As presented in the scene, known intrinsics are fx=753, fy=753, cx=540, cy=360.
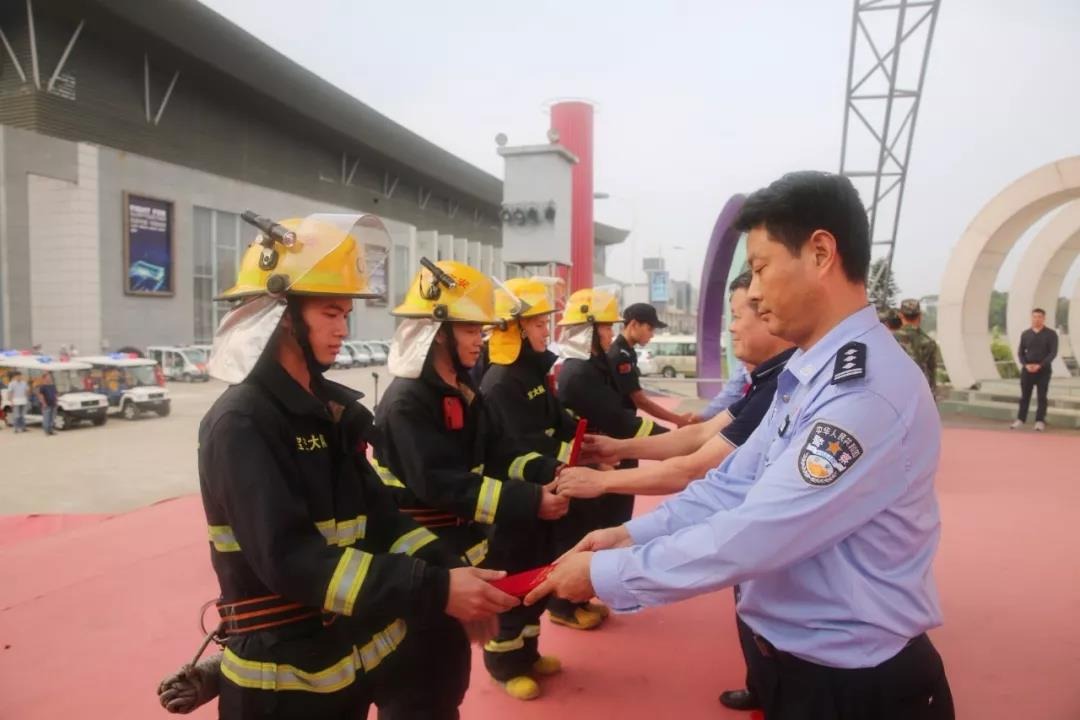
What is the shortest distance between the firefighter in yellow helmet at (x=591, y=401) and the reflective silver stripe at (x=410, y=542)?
2205 mm

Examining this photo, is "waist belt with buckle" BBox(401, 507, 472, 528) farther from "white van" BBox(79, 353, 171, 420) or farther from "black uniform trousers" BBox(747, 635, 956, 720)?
"white van" BBox(79, 353, 171, 420)

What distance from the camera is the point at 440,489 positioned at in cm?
274

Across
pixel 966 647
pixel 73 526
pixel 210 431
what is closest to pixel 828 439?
pixel 210 431

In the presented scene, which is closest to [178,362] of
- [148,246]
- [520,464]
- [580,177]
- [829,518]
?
[148,246]

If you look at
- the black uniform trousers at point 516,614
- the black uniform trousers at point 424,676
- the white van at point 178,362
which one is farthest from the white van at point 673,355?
the black uniform trousers at point 424,676

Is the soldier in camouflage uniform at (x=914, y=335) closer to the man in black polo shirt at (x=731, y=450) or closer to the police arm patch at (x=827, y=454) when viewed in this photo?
the man in black polo shirt at (x=731, y=450)

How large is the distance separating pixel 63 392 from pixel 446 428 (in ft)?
48.2

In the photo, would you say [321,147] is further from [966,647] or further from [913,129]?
[966,647]

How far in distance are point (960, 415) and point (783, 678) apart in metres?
14.5

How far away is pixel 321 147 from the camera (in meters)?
35.8

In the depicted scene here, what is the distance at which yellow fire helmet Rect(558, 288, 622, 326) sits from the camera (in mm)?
5340

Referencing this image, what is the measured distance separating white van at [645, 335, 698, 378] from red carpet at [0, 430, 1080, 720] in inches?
911

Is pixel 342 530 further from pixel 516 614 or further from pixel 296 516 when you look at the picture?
pixel 516 614

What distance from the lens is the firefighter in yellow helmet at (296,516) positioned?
1.76 m
